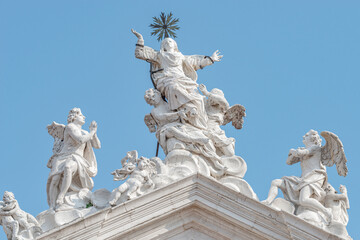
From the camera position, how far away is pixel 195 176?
23.5 meters

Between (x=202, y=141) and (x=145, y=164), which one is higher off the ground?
(x=202, y=141)

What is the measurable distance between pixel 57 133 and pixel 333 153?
15.1ft

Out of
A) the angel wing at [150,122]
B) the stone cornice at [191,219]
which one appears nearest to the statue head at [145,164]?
the stone cornice at [191,219]

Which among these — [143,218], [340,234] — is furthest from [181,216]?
[340,234]

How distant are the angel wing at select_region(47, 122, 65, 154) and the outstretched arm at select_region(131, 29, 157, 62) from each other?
229 centimetres

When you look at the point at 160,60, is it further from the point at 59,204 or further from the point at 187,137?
the point at 59,204

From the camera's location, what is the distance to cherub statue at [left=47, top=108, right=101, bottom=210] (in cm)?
2427

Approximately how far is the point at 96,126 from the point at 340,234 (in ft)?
14.9

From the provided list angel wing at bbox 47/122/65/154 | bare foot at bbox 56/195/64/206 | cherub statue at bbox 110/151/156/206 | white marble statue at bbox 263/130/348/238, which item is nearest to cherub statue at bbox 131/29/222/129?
cherub statue at bbox 110/151/156/206

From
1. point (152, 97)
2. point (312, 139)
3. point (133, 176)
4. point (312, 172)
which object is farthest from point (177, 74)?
point (312, 172)

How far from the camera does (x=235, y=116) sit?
26047mm

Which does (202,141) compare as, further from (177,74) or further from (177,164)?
(177,74)

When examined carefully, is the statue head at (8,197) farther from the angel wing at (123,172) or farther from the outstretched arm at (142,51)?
the outstretched arm at (142,51)

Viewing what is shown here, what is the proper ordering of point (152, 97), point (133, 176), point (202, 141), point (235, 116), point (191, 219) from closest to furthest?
point (191, 219)
point (133, 176)
point (202, 141)
point (152, 97)
point (235, 116)
